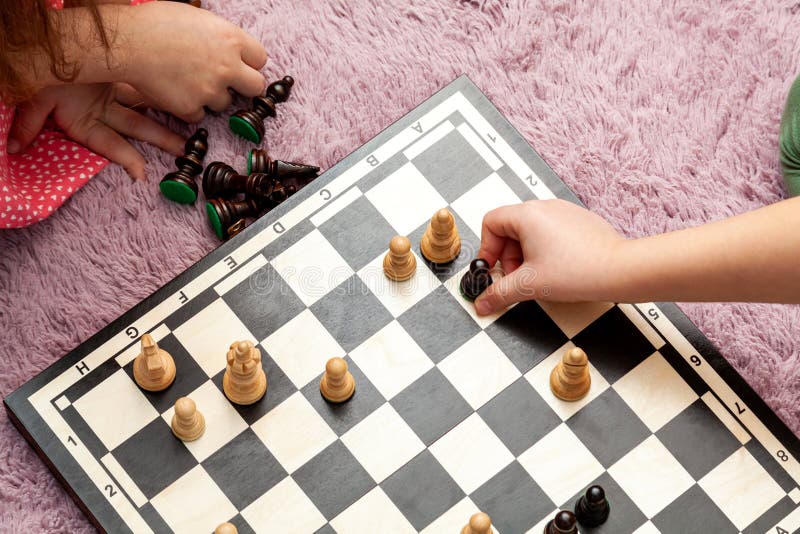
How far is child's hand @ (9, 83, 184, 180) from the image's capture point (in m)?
1.32

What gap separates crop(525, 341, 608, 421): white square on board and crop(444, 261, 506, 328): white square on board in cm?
9

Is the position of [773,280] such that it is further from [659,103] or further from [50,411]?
[50,411]

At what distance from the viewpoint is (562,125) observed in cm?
138

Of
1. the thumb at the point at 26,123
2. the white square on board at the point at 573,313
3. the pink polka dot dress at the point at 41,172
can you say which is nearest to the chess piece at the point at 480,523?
the white square on board at the point at 573,313

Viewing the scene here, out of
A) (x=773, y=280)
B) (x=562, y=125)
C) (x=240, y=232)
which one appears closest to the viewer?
(x=773, y=280)

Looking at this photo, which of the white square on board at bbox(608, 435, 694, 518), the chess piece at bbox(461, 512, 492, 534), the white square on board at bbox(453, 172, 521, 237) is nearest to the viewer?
the chess piece at bbox(461, 512, 492, 534)

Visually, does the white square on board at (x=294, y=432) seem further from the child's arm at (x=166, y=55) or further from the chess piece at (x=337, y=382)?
the child's arm at (x=166, y=55)

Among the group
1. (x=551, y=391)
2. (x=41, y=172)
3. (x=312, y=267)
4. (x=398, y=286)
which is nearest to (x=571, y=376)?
(x=551, y=391)

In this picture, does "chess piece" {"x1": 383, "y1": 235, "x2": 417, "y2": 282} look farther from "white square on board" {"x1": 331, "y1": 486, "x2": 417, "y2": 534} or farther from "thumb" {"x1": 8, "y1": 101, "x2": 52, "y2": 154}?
"thumb" {"x1": 8, "y1": 101, "x2": 52, "y2": 154}

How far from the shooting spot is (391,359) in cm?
118

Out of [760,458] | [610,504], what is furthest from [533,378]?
[760,458]

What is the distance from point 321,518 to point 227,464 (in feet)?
0.46

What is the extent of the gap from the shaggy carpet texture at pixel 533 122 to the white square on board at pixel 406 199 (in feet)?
0.46

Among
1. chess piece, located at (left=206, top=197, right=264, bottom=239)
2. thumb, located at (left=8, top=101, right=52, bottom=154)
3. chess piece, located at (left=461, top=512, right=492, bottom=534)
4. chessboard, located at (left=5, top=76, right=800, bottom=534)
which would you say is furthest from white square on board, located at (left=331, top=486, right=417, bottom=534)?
thumb, located at (left=8, top=101, right=52, bottom=154)
